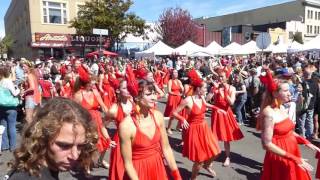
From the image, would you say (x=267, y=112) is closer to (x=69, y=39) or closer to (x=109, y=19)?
(x=109, y=19)

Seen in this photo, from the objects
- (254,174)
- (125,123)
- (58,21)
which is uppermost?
(58,21)

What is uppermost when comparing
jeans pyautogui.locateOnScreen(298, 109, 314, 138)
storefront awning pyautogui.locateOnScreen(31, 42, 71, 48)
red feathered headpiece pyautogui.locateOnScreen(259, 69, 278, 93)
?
storefront awning pyautogui.locateOnScreen(31, 42, 71, 48)

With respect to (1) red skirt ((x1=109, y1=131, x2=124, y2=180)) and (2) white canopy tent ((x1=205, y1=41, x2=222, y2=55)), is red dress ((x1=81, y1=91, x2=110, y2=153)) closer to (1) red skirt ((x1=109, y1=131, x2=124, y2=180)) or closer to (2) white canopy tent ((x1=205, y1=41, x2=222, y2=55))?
(1) red skirt ((x1=109, y1=131, x2=124, y2=180))

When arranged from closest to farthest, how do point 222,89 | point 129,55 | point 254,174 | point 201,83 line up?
point 201,83, point 254,174, point 222,89, point 129,55

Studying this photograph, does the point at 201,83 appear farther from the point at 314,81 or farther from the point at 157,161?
the point at 314,81

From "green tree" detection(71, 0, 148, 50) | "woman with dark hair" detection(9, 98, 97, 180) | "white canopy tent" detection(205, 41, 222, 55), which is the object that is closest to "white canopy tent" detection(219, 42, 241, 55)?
"white canopy tent" detection(205, 41, 222, 55)

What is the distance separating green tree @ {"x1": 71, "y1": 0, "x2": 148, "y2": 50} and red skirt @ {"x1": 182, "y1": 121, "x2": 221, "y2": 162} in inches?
1042

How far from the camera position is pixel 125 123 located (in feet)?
11.6

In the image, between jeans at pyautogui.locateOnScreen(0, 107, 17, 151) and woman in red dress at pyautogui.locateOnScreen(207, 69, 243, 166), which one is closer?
woman in red dress at pyautogui.locateOnScreen(207, 69, 243, 166)

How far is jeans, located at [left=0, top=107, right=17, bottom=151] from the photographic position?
25.7 feet

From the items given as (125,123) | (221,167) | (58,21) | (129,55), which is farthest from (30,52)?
(125,123)

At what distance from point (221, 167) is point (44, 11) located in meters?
31.8

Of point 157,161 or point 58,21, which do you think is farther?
point 58,21

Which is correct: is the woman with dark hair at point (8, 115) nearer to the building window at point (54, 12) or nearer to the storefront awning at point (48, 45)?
the storefront awning at point (48, 45)
